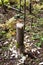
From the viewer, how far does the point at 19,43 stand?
218 inches

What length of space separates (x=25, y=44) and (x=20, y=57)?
0.68 meters

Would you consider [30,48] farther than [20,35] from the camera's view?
Yes

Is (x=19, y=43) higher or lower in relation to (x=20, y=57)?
higher

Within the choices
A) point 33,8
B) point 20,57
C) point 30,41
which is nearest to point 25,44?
point 30,41

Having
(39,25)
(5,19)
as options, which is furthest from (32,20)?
(5,19)

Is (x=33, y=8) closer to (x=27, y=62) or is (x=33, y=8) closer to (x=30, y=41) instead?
(x=30, y=41)

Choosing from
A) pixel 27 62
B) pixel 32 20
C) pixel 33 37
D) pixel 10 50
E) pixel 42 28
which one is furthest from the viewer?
pixel 32 20

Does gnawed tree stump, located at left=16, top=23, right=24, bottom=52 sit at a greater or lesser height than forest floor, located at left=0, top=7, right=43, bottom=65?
greater

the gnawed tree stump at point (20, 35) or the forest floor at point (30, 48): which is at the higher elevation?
the gnawed tree stump at point (20, 35)

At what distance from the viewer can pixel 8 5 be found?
922 centimetres

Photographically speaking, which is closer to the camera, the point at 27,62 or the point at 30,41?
the point at 27,62

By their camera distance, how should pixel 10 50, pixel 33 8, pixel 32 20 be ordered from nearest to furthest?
pixel 10 50, pixel 32 20, pixel 33 8

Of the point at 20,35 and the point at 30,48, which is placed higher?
the point at 20,35

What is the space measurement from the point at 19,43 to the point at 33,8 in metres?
3.63
